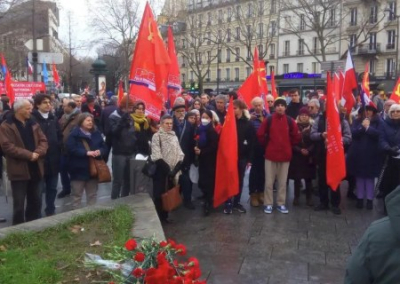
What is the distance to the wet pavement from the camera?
5.06 m

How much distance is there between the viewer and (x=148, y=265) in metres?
3.21

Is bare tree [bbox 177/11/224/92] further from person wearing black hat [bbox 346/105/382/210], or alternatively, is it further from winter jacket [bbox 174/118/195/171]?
winter jacket [bbox 174/118/195/171]

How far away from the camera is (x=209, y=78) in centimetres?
7875

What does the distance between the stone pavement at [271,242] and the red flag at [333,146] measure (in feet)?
2.05

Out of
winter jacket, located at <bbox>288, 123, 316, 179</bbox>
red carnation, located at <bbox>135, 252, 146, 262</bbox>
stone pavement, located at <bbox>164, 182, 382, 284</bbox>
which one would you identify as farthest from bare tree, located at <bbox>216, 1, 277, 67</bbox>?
red carnation, located at <bbox>135, 252, 146, 262</bbox>

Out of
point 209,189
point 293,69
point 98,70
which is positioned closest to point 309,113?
point 209,189

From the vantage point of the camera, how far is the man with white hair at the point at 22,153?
5.97m

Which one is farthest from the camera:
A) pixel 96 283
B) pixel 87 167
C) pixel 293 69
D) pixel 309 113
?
pixel 293 69

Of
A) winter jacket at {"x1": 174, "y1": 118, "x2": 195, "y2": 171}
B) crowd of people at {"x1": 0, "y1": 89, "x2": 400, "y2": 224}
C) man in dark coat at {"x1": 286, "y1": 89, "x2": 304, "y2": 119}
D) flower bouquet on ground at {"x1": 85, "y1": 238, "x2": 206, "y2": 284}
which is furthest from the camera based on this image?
man in dark coat at {"x1": 286, "y1": 89, "x2": 304, "y2": 119}

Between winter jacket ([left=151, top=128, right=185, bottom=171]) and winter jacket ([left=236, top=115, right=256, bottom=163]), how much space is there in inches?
45.4

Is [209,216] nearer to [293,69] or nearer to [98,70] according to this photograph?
[98,70]

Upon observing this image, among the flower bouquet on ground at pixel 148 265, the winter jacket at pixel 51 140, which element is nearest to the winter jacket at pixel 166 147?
the winter jacket at pixel 51 140

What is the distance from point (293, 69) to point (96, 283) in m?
66.8

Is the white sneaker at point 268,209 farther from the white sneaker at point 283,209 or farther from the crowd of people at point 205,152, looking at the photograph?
the white sneaker at point 283,209
